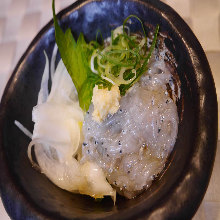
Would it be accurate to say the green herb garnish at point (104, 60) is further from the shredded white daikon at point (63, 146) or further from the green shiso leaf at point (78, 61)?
the shredded white daikon at point (63, 146)

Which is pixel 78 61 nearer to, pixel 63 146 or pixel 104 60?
pixel 104 60

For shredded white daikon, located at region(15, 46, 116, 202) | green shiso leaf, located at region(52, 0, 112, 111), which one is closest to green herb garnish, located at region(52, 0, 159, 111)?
green shiso leaf, located at region(52, 0, 112, 111)

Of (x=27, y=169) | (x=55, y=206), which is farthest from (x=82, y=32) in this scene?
(x=55, y=206)

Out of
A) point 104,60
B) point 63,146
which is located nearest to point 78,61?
point 104,60

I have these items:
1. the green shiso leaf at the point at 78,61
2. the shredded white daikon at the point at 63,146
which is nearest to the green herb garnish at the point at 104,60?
the green shiso leaf at the point at 78,61

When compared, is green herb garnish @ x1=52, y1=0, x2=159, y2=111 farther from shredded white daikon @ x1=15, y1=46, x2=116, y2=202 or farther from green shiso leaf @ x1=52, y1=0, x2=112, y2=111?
shredded white daikon @ x1=15, y1=46, x2=116, y2=202

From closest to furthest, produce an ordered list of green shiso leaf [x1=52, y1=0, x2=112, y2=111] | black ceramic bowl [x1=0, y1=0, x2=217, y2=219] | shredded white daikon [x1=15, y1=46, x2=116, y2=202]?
black ceramic bowl [x1=0, y1=0, x2=217, y2=219] < shredded white daikon [x1=15, y1=46, x2=116, y2=202] < green shiso leaf [x1=52, y1=0, x2=112, y2=111]
